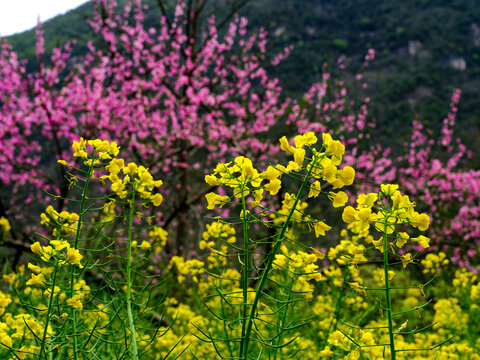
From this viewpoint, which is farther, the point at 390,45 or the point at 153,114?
the point at 390,45

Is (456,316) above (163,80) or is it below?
below

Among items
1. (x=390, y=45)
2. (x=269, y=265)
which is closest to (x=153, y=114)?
(x=269, y=265)

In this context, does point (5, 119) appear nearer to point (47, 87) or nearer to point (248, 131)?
point (47, 87)

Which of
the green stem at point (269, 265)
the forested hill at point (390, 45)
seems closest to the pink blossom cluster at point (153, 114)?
the green stem at point (269, 265)

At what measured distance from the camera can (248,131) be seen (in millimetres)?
9844

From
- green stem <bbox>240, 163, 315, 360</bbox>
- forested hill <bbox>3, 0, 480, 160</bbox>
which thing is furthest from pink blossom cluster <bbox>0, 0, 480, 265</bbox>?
forested hill <bbox>3, 0, 480, 160</bbox>

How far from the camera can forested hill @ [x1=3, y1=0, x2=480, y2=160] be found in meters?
27.1

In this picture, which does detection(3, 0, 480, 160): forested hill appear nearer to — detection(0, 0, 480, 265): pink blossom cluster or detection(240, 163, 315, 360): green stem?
detection(0, 0, 480, 265): pink blossom cluster

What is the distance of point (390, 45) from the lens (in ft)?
121

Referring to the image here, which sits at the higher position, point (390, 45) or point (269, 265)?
point (390, 45)

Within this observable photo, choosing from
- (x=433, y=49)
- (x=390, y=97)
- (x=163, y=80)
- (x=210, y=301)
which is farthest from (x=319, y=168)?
(x=433, y=49)

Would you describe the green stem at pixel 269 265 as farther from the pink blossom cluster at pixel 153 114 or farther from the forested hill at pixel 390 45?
the forested hill at pixel 390 45

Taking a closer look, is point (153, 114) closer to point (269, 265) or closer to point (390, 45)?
point (269, 265)

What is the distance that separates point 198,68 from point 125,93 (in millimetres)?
1853
